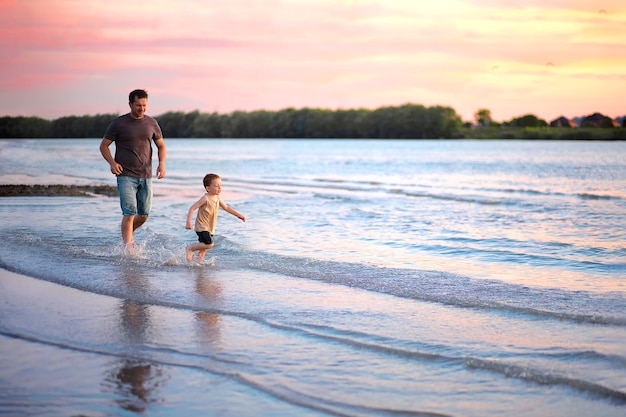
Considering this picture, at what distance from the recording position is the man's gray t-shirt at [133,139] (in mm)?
9812

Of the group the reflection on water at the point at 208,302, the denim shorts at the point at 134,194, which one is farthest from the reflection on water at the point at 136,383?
the denim shorts at the point at 134,194

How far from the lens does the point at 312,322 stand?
256 inches

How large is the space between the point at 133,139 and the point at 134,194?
2.56 ft

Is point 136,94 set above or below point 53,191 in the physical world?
above

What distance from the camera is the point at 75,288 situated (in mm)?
7910

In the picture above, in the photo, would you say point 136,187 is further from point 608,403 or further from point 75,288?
point 608,403

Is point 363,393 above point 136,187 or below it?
below

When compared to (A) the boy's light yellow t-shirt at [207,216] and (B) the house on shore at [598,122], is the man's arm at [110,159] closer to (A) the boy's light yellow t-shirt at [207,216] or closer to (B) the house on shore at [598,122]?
(A) the boy's light yellow t-shirt at [207,216]

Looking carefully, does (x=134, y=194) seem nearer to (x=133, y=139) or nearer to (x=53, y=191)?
(x=133, y=139)

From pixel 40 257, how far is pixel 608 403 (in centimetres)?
766

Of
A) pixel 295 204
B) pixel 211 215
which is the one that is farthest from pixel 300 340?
pixel 295 204

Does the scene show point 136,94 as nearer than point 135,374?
No

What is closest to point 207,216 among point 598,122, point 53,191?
point 53,191

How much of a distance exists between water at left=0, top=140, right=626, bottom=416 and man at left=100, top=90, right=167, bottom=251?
2.40 feet
